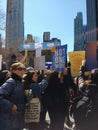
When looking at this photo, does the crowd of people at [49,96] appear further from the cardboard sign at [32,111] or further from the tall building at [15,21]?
the tall building at [15,21]

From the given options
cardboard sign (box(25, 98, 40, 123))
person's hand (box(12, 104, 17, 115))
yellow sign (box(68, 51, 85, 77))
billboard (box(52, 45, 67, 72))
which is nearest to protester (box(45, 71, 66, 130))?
billboard (box(52, 45, 67, 72))

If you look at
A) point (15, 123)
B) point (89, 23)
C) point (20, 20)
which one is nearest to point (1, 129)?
point (15, 123)

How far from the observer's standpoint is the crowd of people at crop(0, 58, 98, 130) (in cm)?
592

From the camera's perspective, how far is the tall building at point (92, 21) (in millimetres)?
7525

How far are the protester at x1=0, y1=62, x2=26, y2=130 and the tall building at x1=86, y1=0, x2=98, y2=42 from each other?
2.12 metres

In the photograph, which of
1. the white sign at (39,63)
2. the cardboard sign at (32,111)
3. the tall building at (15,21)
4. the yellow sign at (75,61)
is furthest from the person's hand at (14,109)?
the tall building at (15,21)

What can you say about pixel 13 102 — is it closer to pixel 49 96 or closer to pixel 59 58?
pixel 49 96

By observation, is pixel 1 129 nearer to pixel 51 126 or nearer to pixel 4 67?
pixel 51 126

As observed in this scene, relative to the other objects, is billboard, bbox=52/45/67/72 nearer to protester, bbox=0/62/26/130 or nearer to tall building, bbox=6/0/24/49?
protester, bbox=0/62/26/130

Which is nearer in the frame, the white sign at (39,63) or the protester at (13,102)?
the protester at (13,102)

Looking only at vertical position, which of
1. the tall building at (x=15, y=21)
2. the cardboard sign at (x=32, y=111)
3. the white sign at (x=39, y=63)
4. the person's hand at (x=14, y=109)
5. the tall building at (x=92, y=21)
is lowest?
the cardboard sign at (x=32, y=111)

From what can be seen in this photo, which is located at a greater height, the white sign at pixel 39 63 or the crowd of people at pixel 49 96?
the white sign at pixel 39 63

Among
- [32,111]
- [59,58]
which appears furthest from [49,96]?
[32,111]

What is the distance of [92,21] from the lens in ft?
26.1
